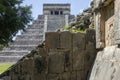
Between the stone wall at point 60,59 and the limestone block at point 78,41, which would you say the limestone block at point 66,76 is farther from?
the limestone block at point 78,41

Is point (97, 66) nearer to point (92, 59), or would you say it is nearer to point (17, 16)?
point (92, 59)

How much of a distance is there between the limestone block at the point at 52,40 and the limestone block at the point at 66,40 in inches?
3.9

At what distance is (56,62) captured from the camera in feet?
25.1

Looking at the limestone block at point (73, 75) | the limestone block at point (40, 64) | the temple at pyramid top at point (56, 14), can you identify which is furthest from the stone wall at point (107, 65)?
the temple at pyramid top at point (56, 14)

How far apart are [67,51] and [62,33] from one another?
17.8 inches

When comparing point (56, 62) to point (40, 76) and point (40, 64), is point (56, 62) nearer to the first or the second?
point (40, 64)

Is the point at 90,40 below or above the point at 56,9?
below

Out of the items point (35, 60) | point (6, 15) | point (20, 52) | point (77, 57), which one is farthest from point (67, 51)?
point (20, 52)

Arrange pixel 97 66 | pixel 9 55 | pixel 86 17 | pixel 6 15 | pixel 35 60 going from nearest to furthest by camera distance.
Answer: pixel 97 66 → pixel 35 60 → pixel 86 17 → pixel 6 15 → pixel 9 55

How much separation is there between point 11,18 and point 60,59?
9166mm

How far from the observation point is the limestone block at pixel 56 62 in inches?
→ 301

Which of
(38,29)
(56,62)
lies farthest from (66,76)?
(38,29)

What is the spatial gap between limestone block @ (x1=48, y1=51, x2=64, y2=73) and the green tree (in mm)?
8382

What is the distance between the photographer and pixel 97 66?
699cm
